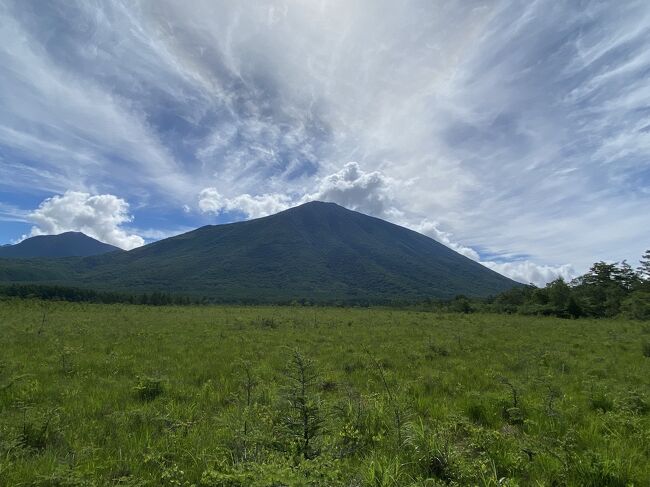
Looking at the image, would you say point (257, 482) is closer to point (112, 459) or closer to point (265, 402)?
point (112, 459)

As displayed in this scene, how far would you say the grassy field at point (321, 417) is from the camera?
14.1 feet

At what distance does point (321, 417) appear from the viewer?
189 inches

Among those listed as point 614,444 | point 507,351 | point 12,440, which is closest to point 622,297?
point 507,351

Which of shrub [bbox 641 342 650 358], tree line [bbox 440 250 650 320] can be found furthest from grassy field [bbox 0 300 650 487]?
tree line [bbox 440 250 650 320]

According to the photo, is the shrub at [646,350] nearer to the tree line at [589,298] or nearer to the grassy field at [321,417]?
the grassy field at [321,417]

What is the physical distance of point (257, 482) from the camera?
305 cm

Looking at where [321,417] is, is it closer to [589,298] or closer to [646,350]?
[646,350]

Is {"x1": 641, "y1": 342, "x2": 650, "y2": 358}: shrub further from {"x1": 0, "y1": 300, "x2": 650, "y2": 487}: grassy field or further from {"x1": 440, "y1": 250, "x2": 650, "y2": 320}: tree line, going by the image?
{"x1": 440, "y1": 250, "x2": 650, "y2": 320}: tree line

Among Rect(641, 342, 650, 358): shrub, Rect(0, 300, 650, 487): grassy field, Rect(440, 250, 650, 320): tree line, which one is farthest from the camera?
Rect(440, 250, 650, 320): tree line

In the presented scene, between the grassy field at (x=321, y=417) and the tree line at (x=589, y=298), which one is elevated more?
the tree line at (x=589, y=298)

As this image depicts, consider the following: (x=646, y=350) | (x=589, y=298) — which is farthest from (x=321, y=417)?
(x=589, y=298)

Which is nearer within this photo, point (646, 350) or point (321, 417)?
point (321, 417)

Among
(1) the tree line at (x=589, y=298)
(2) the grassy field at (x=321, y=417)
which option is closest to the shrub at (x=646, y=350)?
(2) the grassy field at (x=321, y=417)

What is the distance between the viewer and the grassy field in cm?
431
